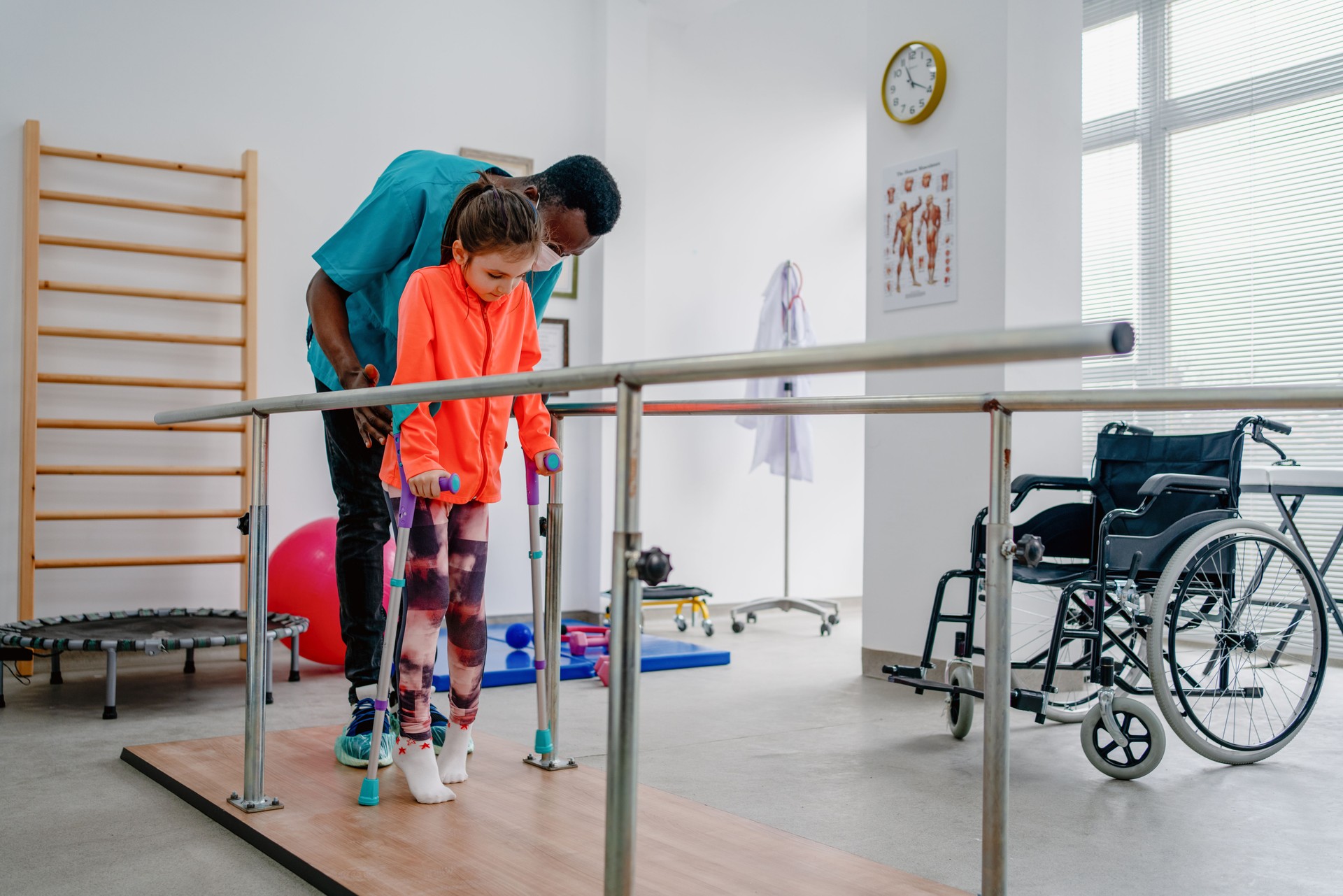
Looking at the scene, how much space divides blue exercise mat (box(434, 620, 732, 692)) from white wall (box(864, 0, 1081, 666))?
0.67 m

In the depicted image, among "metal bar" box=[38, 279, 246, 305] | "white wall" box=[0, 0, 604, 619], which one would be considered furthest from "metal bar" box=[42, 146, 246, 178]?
"metal bar" box=[38, 279, 246, 305]

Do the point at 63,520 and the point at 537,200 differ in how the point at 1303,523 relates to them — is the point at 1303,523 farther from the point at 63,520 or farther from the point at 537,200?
the point at 63,520

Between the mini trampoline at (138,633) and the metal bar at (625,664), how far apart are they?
2.07m

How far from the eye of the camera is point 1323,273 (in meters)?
4.59

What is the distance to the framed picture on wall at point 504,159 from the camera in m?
4.92

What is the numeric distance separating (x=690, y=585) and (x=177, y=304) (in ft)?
8.85

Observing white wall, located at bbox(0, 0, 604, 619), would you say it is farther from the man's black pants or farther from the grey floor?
the man's black pants

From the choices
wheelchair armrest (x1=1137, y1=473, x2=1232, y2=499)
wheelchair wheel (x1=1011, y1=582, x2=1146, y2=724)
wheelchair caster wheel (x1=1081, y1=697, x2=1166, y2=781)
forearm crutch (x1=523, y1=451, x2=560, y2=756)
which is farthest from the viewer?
wheelchair wheel (x1=1011, y1=582, x2=1146, y2=724)

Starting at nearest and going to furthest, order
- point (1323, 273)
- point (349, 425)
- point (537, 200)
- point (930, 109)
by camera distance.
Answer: point (537, 200), point (349, 425), point (930, 109), point (1323, 273)

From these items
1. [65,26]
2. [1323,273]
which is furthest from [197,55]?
[1323,273]

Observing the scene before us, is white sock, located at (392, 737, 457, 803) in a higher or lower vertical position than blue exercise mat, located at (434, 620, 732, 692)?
higher

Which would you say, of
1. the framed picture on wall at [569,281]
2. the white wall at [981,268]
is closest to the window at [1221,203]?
the white wall at [981,268]

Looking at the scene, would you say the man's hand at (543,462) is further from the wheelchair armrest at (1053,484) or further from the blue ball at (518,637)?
the blue ball at (518,637)

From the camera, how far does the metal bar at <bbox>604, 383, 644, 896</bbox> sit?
1157mm
